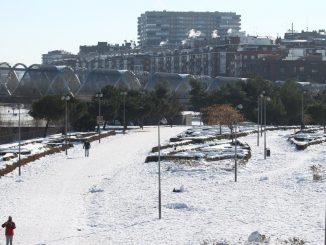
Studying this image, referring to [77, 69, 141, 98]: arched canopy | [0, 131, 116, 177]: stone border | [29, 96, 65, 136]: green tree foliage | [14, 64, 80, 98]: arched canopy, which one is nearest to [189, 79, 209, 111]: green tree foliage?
[77, 69, 141, 98]: arched canopy

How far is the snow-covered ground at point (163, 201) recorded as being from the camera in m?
31.7

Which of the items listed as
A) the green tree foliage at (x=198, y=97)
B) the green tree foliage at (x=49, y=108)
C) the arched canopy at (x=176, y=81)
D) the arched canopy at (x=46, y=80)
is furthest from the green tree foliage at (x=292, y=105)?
the arched canopy at (x=46, y=80)

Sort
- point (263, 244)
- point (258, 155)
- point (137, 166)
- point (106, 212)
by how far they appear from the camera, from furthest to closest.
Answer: point (258, 155)
point (137, 166)
point (106, 212)
point (263, 244)

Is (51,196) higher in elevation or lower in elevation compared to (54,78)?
lower

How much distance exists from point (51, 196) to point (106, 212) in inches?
260

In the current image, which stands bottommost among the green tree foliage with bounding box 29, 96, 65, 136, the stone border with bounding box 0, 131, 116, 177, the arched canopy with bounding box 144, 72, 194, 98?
the stone border with bounding box 0, 131, 116, 177

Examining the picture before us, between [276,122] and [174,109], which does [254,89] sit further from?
[174,109]

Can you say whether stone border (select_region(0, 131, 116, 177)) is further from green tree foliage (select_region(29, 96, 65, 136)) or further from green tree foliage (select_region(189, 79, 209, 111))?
green tree foliage (select_region(189, 79, 209, 111))

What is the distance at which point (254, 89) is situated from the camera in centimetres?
11838

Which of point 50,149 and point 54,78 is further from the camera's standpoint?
point 54,78

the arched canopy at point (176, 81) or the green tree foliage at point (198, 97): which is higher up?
the arched canopy at point (176, 81)

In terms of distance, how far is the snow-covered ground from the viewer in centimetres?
3169

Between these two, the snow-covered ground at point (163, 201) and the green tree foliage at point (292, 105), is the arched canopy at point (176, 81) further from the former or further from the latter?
the snow-covered ground at point (163, 201)

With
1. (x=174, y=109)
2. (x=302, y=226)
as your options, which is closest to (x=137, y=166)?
(x=302, y=226)
